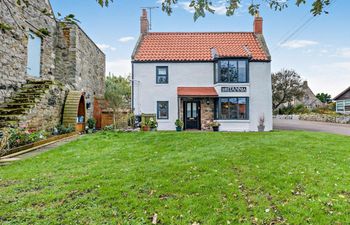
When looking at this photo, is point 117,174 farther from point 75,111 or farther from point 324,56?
point 324,56

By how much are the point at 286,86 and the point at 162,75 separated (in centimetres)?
3886

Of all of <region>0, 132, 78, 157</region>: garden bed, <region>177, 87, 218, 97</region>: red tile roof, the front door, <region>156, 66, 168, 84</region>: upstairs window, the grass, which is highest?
<region>156, 66, 168, 84</region>: upstairs window

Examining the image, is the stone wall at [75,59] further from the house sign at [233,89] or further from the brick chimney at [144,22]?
the house sign at [233,89]

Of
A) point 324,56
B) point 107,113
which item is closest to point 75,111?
point 107,113

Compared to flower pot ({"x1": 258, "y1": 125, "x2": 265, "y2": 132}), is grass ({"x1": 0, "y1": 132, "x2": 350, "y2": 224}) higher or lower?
lower

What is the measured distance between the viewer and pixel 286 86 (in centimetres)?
4834

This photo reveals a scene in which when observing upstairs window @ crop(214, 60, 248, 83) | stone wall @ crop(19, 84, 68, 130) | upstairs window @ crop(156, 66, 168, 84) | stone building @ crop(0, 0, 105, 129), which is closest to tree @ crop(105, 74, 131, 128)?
upstairs window @ crop(156, 66, 168, 84)

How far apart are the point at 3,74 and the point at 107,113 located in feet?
27.3

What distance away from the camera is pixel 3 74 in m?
9.81

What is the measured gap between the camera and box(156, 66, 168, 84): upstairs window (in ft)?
59.2

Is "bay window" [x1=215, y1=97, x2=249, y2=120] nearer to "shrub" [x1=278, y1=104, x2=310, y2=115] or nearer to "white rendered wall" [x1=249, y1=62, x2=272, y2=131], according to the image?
"white rendered wall" [x1=249, y1=62, x2=272, y2=131]

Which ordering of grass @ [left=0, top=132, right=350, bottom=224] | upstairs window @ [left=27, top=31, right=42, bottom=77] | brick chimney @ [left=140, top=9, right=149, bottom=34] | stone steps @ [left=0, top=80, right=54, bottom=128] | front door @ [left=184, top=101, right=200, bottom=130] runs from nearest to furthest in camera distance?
grass @ [left=0, top=132, right=350, bottom=224] < stone steps @ [left=0, top=80, right=54, bottom=128] < upstairs window @ [left=27, top=31, right=42, bottom=77] < front door @ [left=184, top=101, right=200, bottom=130] < brick chimney @ [left=140, top=9, right=149, bottom=34]

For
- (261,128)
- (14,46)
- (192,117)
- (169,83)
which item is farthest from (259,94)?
(14,46)

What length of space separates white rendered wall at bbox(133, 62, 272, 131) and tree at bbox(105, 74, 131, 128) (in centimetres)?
418
